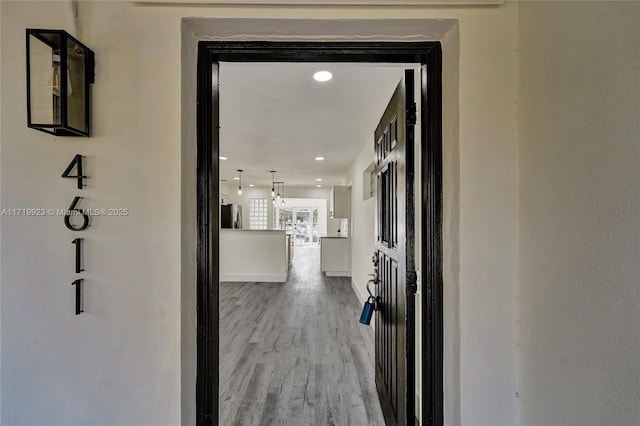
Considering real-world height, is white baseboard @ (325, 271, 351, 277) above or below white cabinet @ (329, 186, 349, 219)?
below

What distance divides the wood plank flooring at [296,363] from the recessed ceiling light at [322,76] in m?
2.37

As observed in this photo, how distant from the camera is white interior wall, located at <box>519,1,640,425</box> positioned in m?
0.69

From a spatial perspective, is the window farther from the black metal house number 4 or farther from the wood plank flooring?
the black metal house number 4

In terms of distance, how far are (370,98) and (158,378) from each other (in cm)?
246

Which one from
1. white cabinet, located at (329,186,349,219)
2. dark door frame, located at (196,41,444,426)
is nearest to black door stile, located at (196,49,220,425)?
dark door frame, located at (196,41,444,426)

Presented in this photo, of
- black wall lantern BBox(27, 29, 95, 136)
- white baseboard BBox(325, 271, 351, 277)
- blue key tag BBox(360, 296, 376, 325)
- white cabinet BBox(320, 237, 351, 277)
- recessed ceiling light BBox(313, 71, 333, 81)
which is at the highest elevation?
recessed ceiling light BBox(313, 71, 333, 81)

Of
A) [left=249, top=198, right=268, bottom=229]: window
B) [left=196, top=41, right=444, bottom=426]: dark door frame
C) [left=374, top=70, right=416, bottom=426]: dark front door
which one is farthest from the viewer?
[left=249, top=198, right=268, bottom=229]: window

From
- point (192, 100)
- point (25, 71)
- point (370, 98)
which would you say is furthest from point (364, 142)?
point (25, 71)

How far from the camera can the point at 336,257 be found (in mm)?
7266

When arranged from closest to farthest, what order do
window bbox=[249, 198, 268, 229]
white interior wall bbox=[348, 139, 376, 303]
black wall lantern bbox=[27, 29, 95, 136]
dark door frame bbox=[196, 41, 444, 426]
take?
black wall lantern bbox=[27, 29, 95, 136] < dark door frame bbox=[196, 41, 444, 426] < white interior wall bbox=[348, 139, 376, 303] < window bbox=[249, 198, 268, 229]

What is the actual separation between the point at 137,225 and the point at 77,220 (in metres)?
0.21

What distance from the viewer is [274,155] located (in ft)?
17.1

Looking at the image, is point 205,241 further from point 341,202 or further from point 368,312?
point 341,202

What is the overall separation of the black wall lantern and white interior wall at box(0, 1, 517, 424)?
Answer: 0.04 metres
